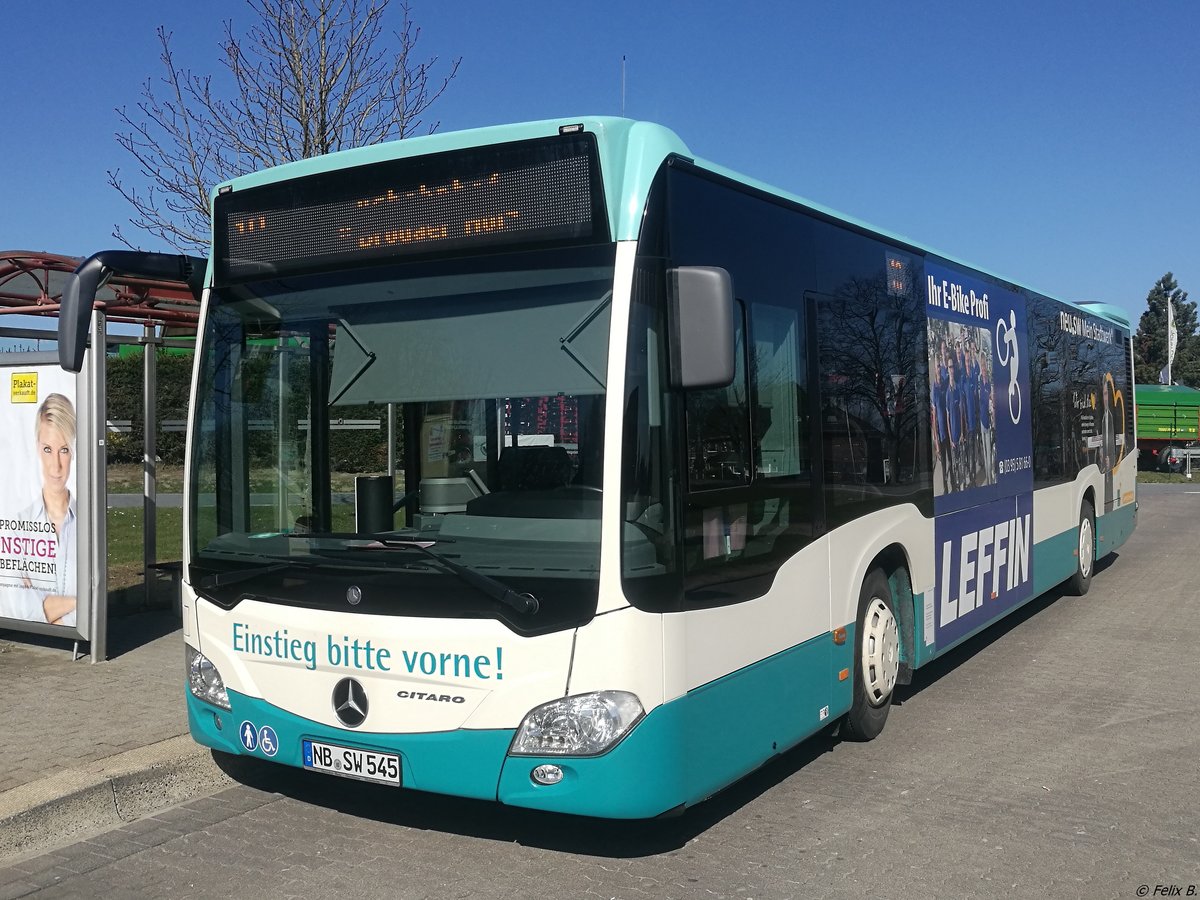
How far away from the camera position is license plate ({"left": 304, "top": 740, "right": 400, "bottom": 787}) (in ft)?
15.5

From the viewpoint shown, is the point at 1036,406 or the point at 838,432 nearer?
the point at 838,432

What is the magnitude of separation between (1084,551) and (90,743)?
9524mm

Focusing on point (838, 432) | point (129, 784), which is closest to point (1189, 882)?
point (838, 432)

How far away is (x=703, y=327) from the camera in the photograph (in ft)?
14.4

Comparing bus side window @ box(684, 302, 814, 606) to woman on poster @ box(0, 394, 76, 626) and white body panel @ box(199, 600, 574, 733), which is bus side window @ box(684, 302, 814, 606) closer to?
white body panel @ box(199, 600, 574, 733)

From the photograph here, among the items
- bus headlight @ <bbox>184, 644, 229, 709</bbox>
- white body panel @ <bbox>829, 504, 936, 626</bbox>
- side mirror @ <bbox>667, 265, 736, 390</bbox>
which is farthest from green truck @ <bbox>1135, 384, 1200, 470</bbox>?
bus headlight @ <bbox>184, 644, 229, 709</bbox>

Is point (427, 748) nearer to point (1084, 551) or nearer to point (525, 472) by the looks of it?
point (525, 472)

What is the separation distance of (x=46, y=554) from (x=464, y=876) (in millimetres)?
5269

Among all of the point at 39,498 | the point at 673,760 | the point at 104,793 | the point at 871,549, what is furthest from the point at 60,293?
the point at 673,760

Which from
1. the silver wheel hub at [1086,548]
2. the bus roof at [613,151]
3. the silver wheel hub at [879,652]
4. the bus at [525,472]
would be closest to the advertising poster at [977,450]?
the silver wheel hub at [879,652]

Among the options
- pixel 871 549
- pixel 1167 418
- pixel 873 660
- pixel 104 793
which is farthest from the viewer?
pixel 1167 418

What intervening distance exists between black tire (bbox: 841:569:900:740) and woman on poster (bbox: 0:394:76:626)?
5404 millimetres

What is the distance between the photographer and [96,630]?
8234mm

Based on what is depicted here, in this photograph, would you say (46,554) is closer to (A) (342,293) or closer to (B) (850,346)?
(A) (342,293)
